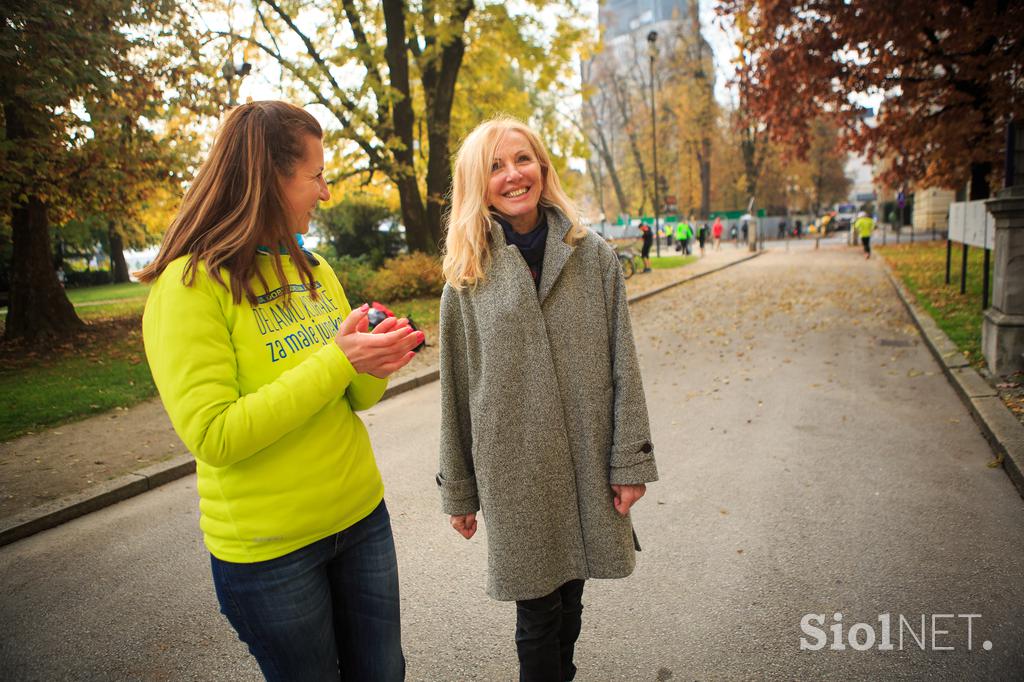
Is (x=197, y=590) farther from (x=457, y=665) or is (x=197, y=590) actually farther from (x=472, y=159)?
(x=472, y=159)

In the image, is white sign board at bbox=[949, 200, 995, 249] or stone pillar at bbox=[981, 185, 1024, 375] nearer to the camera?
stone pillar at bbox=[981, 185, 1024, 375]

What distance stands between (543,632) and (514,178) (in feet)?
4.98

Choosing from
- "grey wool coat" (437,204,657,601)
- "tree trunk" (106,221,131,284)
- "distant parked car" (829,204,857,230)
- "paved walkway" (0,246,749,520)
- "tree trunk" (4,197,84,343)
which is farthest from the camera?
"distant parked car" (829,204,857,230)

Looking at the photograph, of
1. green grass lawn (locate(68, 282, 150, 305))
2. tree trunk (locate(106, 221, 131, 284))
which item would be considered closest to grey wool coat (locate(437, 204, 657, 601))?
green grass lawn (locate(68, 282, 150, 305))

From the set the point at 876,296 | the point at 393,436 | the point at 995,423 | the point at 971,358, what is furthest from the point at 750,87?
the point at 393,436

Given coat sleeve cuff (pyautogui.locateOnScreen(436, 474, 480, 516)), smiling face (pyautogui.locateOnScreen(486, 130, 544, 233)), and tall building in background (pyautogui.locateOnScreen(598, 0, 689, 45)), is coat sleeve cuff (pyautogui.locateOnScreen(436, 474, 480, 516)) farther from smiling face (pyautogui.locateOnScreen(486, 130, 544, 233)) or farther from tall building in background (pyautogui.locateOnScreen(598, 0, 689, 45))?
tall building in background (pyautogui.locateOnScreen(598, 0, 689, 45))

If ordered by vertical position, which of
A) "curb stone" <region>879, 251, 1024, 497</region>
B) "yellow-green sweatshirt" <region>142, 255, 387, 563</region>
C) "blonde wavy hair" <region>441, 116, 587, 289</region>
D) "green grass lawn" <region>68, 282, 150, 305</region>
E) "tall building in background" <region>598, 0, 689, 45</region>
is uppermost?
"tall building in background" <region>598, 0, 689, 45</region>

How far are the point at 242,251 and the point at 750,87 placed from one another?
14.2 metres

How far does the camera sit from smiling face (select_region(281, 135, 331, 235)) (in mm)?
1720

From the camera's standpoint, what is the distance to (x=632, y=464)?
A: 2068 mm

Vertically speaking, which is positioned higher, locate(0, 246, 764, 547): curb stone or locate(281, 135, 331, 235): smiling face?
locate(281, 135, 331, 235): smiling face

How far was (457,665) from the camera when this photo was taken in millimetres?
2887

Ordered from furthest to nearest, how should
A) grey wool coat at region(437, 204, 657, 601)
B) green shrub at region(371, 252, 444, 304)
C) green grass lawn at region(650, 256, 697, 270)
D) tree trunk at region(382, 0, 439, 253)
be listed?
green grass lawn at region(650, 256, 697, 270) → green shrub at region(371, 252, 444, 304) → tree trunk at region(382, 0, 439, 253) → grey wool coat at region(437, 204, 657, 601)

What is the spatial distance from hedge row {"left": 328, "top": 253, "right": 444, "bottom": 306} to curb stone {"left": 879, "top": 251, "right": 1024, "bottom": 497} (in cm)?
1062
